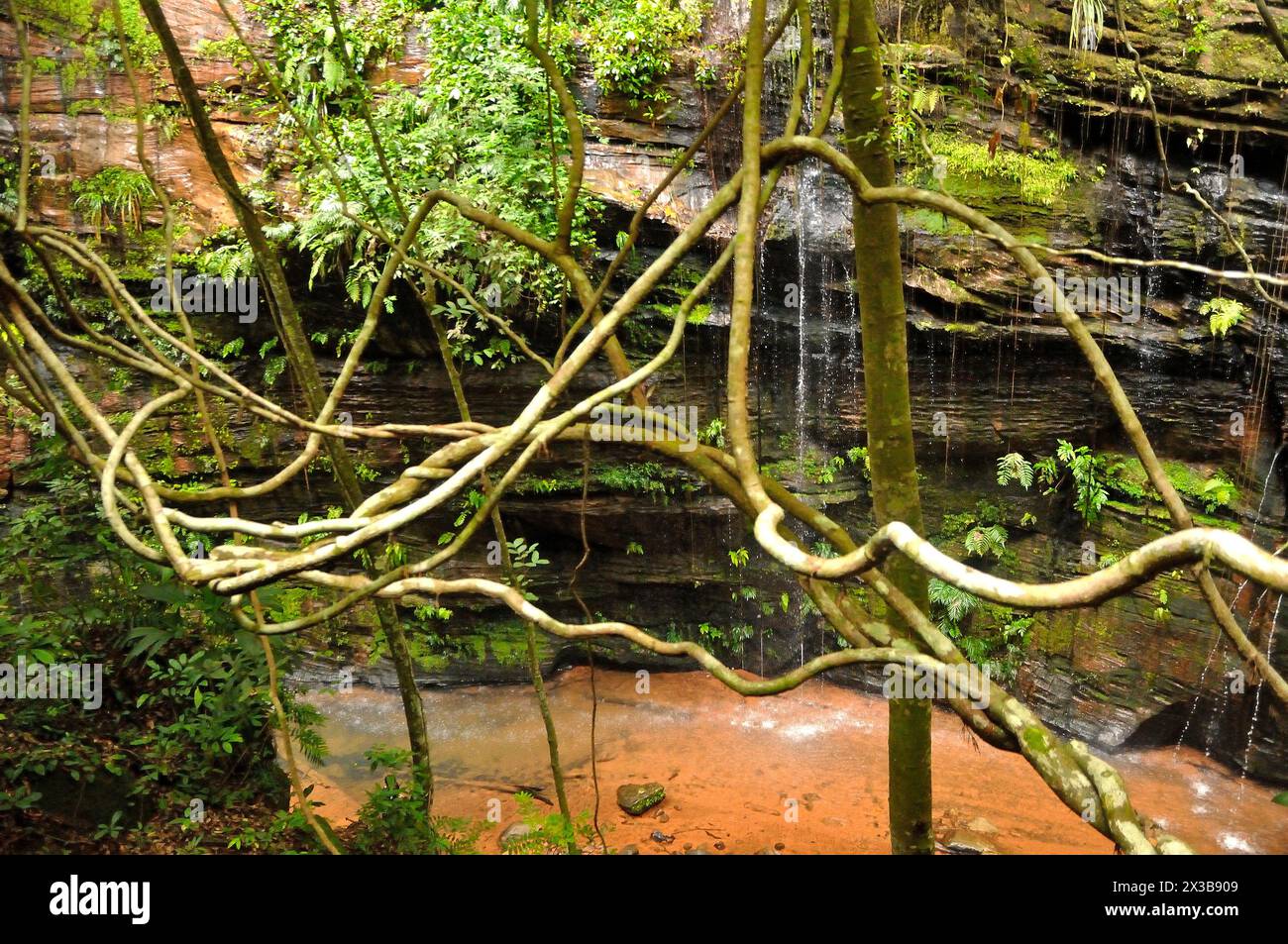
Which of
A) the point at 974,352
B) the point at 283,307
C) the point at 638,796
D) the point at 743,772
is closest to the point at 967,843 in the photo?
the point at 743,772

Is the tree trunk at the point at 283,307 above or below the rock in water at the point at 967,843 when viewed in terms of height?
above

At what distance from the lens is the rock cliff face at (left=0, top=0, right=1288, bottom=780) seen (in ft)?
25.2

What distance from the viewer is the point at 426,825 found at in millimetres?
4336

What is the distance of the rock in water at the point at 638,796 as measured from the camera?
6.27 metres

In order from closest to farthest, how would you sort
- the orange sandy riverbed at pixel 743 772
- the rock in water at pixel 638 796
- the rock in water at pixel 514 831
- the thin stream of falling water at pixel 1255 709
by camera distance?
the rock in water at pixel 514 831 → the orange sandy riverbed at pixel 743 772 → the rock in water at pixel 638 796 → the thin stream of falling water at pixel 1255 709

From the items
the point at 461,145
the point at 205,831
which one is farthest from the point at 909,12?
the point at 205,831

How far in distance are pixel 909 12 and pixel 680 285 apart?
429 centimetres

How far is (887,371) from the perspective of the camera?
10.8 feet

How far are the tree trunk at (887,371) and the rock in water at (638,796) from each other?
321 cm

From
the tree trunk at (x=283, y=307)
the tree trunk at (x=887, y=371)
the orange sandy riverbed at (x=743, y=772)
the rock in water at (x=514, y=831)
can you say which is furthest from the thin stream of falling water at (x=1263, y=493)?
the tree trunk at (x=283, y=307)

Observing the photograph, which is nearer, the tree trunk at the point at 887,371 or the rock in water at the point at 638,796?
the tree trunk at the point at 887,371

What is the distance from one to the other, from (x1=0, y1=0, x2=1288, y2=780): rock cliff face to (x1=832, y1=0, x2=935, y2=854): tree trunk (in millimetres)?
5001

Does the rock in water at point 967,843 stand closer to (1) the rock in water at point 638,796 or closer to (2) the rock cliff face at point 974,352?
(1) the rock in water at point 638,796

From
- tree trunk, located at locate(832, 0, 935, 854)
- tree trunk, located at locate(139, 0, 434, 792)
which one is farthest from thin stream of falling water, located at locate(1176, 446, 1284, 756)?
tree trunk, located at locate(139, 0, 434, 792)
